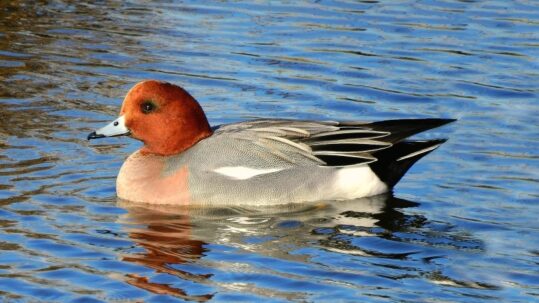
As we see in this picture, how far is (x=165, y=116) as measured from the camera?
9.23m

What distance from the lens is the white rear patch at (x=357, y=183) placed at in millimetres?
9242

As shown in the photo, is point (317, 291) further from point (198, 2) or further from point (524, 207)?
point (198, 2)

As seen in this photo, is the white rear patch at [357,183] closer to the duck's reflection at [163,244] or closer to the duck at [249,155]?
the duck at [249,155]

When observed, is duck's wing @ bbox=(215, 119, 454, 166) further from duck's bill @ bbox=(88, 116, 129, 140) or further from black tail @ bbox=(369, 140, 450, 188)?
duck's bill @ bbox=(88, 116, 129, 140)

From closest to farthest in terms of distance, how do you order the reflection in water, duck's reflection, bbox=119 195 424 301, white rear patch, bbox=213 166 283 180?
the reflection in water, duck's reflection, bbox=119 195 424 301, white rear patch, bbox=213 166 283 180

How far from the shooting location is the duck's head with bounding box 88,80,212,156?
9.19 metres

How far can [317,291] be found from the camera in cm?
727

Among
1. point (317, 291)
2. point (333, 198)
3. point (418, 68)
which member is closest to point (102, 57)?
point (418, 68)

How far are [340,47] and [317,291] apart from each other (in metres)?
5.46

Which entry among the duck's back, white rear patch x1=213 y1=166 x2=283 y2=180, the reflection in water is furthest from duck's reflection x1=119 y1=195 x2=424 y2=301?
white rear patch x1=213 y1=166 x2=283 y2=180

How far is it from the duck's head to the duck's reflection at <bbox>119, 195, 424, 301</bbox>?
489 mm

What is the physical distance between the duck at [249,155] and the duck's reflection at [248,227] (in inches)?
3.8

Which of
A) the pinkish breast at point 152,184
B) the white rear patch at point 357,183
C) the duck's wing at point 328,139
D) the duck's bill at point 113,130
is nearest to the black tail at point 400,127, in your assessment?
the duck's wing at point 328,139

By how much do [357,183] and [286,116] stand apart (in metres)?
1.65
